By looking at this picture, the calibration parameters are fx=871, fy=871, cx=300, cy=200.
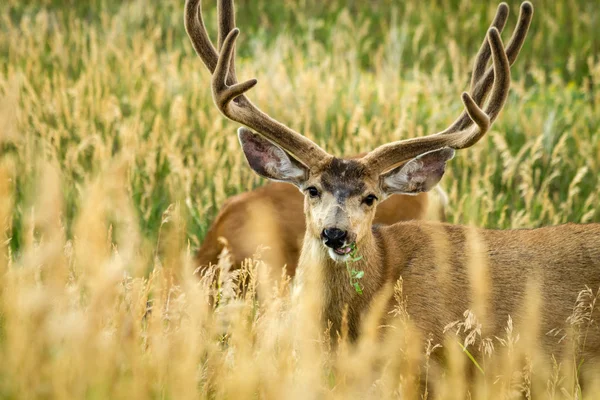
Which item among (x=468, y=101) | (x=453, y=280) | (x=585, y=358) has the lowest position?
(x=585, y=358)

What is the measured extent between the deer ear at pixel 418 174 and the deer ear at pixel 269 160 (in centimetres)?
48

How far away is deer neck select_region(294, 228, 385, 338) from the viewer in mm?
4598

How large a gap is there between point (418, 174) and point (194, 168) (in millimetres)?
2542

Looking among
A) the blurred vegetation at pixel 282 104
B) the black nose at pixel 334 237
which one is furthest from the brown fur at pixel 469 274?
the blurred vegetation at pixel 282 104

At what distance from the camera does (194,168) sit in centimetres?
691

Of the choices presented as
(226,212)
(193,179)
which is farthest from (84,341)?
(193,179)

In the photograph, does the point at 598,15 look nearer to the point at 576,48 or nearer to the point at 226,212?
the point at 576,48

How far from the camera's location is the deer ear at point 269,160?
4797mm

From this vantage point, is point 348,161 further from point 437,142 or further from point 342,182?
point 437,142

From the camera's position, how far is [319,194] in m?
4.64

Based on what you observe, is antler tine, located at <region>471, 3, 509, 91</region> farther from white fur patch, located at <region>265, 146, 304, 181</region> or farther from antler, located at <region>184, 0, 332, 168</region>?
white fur patch, located at <region>265, 146, 304, 181</region>

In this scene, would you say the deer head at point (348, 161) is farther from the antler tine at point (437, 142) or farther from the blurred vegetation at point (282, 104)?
the blurred vegetation at point (282, 104)

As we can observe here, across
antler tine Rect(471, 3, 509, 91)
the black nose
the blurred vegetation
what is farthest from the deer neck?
the blurred vegetation

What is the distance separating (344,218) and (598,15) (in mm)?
10470
